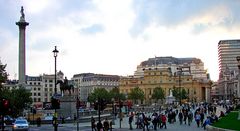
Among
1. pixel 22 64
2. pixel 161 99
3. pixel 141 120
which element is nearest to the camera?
pixel 141 120

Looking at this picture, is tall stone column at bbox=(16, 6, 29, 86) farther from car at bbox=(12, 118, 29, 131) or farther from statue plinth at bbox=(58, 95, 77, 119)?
car at bbox=(12, 118, 29, 131)

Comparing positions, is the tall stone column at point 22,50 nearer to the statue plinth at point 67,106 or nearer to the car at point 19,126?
the statue plinth at point 67,106

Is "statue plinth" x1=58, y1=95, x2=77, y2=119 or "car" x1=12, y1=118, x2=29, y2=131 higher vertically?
"statue plinth" x1=58, y1=95, x2=77, y2=119

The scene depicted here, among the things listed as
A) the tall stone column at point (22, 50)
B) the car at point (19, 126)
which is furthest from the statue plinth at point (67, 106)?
the tall stone column at point (22, 50)

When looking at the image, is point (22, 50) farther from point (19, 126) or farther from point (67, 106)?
point (19, 126)

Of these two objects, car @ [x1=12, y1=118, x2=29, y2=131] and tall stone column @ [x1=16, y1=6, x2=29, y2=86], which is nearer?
car @ [x1=12, y1=118, x2=29, y2=131]

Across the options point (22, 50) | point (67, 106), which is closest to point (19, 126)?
point (67, 106)

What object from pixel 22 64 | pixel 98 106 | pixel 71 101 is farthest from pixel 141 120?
pixel 22 64

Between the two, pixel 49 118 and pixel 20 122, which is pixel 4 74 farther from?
pixel 49 118

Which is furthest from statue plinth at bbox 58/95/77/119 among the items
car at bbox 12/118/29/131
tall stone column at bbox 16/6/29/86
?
tall stone column at bbox 16/6/29/86

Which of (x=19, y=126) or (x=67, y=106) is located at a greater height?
(x=67, y=106)

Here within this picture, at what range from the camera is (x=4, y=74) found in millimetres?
44781

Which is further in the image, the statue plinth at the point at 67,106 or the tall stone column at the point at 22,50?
the tall stone column at the point at 22,50

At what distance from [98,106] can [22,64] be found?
58278 millimetres
